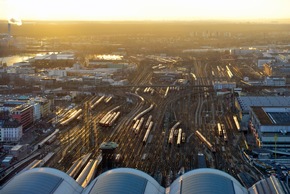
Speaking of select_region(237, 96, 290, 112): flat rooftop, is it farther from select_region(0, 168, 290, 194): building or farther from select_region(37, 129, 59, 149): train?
select_region(0, 168, 290, 194): building

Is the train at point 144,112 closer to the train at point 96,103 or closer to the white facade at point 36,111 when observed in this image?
the train at point 96,103

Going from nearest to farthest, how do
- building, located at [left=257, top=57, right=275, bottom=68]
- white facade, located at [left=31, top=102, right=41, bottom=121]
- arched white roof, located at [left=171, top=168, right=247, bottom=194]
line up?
1. arched white roof, located at [left=171, top=168, right=247, bottom=194]
2. white facade, located at [left=31, top=102, right=41, bottom=121]
3. building, located at [left=257, top=57, right=275, bottom=68]

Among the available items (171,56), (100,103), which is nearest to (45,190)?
(100,103)

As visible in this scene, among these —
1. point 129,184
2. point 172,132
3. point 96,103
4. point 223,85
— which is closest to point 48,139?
point 172,132

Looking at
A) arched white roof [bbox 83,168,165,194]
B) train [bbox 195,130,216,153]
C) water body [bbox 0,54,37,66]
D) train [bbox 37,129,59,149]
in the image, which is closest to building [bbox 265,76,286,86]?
train [bbox 195,130,216,153]

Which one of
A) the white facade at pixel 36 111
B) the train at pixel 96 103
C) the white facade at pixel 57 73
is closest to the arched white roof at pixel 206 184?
the white facade at pixel 36 111
